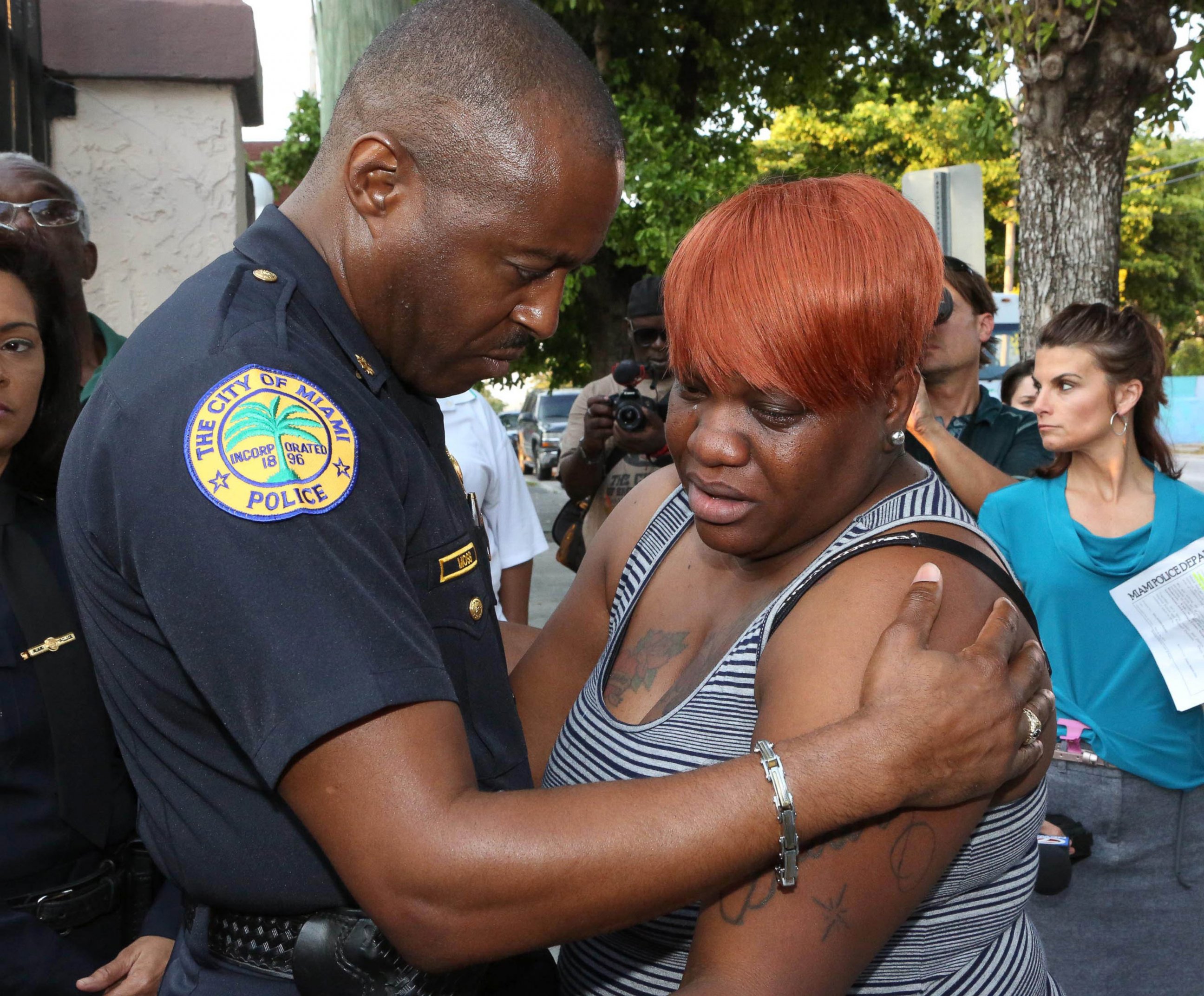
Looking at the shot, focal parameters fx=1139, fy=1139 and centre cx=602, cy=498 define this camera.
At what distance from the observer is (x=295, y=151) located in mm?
18969

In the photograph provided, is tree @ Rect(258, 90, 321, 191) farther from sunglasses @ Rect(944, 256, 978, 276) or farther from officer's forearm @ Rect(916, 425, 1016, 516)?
officer's forearm @ Rect(916, 425, 1016, 516)

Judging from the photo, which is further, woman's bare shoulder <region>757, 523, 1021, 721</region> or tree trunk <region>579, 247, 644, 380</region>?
→ tree trunk <region>579, 247, 644, 380</region>

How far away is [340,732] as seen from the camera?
1199 millimetres

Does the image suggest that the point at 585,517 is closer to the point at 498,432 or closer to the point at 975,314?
the point at 498,432

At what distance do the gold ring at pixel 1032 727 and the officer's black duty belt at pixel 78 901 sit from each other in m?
1.58

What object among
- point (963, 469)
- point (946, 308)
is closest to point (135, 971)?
point (946, 308)

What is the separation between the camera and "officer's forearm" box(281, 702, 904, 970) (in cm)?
120

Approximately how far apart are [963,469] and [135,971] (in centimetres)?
295

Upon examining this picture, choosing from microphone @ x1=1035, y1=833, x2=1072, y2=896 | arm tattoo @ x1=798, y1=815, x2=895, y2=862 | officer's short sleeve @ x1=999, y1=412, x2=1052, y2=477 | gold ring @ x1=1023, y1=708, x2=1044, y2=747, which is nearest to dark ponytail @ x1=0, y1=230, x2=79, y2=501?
arm tattoo @ x1=798, y1=815, x2=895, y2=862

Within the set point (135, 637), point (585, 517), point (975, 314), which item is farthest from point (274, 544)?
point (585, 517)

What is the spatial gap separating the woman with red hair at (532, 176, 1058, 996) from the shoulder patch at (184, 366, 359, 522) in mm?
572

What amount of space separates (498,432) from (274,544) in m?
3.13

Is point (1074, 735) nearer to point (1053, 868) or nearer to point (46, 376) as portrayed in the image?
point (1053, 868)

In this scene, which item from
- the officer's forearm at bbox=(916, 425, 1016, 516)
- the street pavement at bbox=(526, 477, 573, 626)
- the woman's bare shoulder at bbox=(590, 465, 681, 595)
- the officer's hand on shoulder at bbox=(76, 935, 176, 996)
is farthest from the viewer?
the street pavement at bbox=(526, 477, 573, 626)
